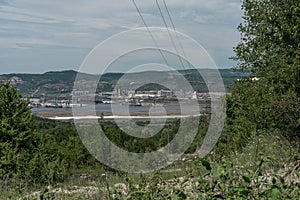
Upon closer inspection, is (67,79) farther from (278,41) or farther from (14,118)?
(14,118)

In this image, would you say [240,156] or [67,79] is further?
[67,79]

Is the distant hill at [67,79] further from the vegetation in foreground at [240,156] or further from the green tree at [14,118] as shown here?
the vegetation in foreground at [240,156]

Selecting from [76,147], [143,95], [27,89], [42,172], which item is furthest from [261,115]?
[27,89]

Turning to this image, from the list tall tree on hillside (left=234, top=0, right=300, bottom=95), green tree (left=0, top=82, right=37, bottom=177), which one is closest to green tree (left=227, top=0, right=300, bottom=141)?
tall tree on hillside (left=234, top=0, right=300, bottom=95)

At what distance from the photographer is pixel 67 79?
2112 cm

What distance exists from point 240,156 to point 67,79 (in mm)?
17842

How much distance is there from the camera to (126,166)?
8.68 m

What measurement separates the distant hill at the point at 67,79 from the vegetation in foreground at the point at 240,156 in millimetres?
1145

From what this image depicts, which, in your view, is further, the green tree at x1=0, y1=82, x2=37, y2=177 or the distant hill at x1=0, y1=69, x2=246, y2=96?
the green tree at x1=0, y1=82, x2=37, y2=177

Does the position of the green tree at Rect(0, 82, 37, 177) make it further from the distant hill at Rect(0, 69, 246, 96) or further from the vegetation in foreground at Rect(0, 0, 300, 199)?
the distant hill at Rect(0, 69, 246, 96)

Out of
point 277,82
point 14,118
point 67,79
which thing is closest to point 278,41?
point 277,82

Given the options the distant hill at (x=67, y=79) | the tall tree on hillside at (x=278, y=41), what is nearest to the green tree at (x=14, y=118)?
the distant hill at (x=67, y=79)

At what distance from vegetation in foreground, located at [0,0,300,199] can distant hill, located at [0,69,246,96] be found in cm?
115

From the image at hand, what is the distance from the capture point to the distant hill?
24.5 feet
